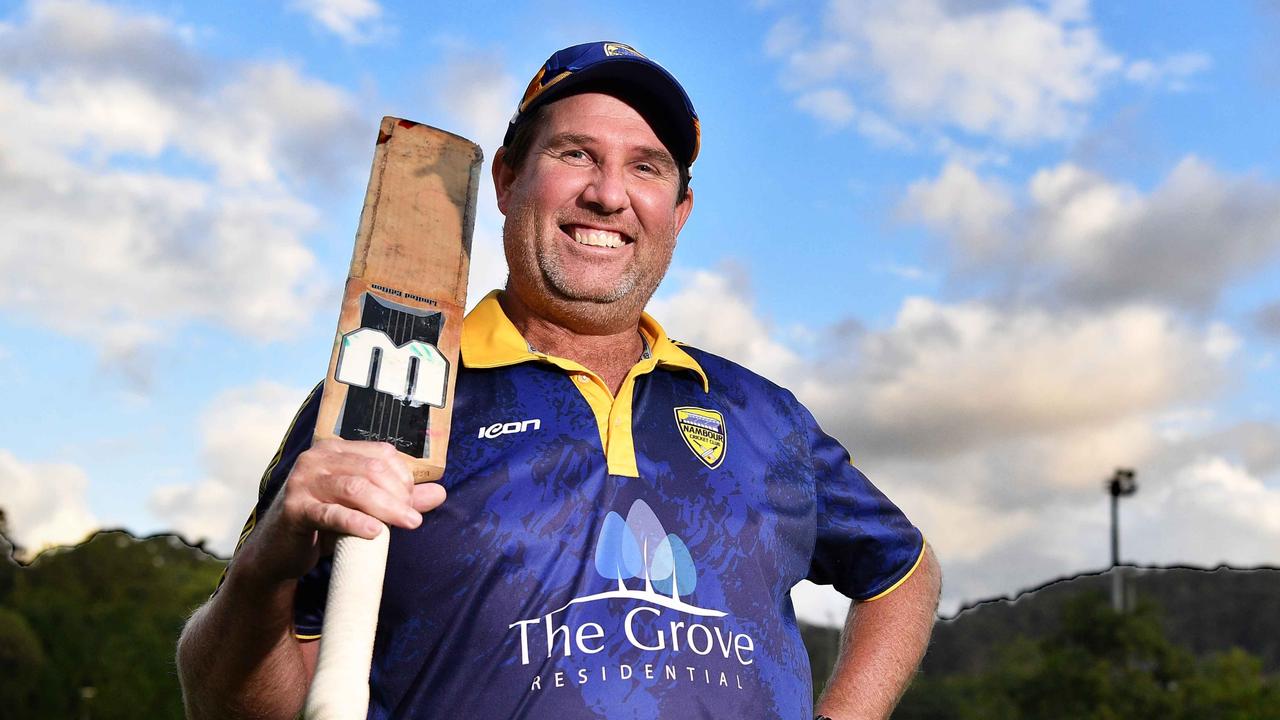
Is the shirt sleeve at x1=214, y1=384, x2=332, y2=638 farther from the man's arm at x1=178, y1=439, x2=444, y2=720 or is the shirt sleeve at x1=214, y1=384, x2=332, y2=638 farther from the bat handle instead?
the bat handle

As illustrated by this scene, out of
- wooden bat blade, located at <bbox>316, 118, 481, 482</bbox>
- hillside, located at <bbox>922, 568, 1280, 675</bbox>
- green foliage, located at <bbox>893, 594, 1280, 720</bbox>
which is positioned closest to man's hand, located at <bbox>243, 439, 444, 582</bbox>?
wooden bat blade, located at <bbox>316, 118, 481, 482</bbox>

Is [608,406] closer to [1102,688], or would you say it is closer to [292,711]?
[292,711]

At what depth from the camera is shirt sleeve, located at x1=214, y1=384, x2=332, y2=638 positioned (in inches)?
109

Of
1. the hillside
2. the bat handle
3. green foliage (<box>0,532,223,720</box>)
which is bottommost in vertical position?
the bat handle

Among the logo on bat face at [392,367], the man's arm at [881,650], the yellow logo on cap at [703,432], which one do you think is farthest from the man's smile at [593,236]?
the man's arm at [881,650]

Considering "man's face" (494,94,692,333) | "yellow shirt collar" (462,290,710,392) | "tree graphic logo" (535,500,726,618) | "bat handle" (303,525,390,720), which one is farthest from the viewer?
"man's face" (494,94,692,333)

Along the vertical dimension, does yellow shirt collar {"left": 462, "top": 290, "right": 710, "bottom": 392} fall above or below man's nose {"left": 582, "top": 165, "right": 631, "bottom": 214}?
below

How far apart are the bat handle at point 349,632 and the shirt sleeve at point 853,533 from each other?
145cm

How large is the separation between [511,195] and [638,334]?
507 mm

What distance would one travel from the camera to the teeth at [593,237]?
3092 mm

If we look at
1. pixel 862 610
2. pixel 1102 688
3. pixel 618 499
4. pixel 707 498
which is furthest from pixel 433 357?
pixel 1102 688

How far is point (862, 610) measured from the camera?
346 centimetres

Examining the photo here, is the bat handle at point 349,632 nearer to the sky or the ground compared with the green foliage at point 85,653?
nearer to the ground

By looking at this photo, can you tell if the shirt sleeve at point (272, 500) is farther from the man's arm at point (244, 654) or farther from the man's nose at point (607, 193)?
the man's nose at point (607, 193)
